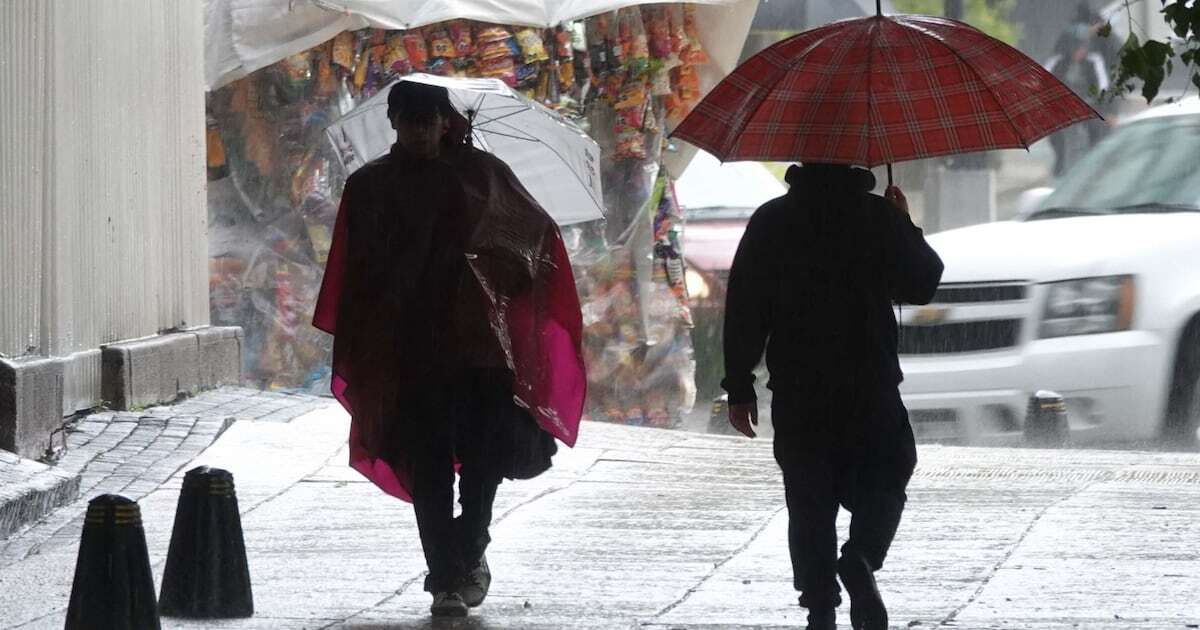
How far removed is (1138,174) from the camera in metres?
11.1

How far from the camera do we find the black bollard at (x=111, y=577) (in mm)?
5156

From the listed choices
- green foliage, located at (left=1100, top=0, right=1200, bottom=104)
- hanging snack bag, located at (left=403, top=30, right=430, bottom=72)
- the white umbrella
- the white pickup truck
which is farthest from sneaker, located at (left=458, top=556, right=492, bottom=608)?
hanging snack bag, located at (left=403, top=30, right=430, bottom=72)

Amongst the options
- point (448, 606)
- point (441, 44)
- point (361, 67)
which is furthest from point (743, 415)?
point (361, 67)

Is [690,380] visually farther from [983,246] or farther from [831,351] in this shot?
[831,351]

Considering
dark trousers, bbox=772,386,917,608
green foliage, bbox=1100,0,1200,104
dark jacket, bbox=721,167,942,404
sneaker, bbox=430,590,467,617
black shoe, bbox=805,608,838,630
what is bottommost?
sneaker, bbox=430,590,467,617

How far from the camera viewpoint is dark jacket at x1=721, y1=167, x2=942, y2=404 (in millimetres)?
5082

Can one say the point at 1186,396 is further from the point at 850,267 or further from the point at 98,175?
the point at 98,175

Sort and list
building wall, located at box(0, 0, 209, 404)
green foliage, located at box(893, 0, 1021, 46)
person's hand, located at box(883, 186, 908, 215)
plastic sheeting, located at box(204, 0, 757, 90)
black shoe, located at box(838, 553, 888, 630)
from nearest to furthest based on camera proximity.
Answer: black shoe, located at box(838, 553, 888, 630) → person's hand, located at box(883, 186, 908, 215) → building wall, located at box(0, 0, 209, 404) → plastic sheeting, located at box(204, 0, 757, 90) → green foliage, located at box(893, 0, 1021, 46)

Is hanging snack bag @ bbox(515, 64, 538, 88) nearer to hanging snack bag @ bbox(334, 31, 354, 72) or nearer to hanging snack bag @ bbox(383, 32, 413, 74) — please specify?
hanging snack bag @ bbox(383, 32, 413, 74)

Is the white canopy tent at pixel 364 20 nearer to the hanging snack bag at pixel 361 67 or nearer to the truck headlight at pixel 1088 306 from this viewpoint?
the hanging snack bag at pixel 361 67

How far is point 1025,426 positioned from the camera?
9.99 metres

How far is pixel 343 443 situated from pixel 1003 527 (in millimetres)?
3618

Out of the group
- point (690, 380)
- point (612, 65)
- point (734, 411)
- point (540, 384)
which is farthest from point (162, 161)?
point (734, 411)

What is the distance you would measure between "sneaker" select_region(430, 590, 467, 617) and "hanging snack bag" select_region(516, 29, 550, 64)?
6190 mm
